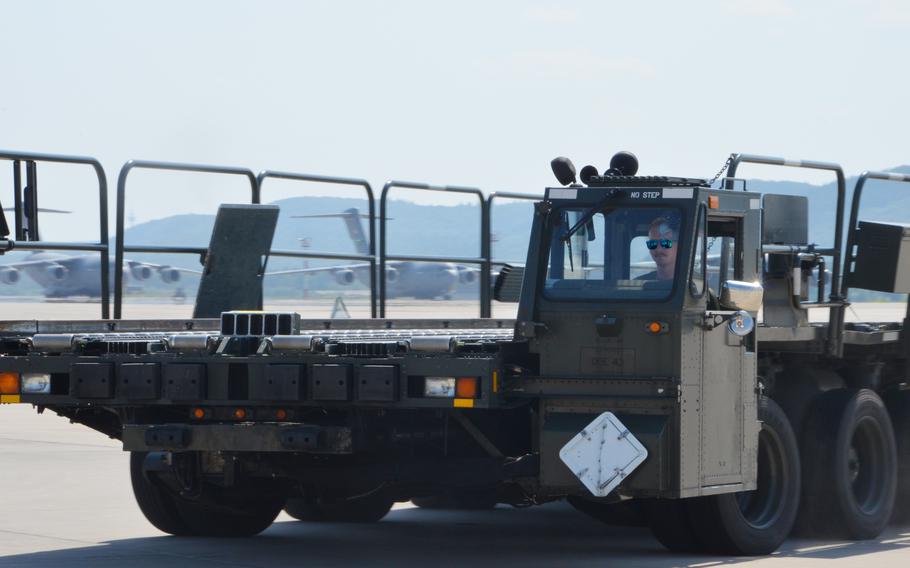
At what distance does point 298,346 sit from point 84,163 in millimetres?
2780

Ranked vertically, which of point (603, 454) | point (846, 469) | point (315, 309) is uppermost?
point (315, 309)

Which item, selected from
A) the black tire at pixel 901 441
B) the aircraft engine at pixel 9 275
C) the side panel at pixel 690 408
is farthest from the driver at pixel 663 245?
the aircraft engine at pixel 9 275

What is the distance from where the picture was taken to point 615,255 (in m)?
10.0

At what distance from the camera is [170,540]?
1127 centimetres

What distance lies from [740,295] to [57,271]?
5645 mm

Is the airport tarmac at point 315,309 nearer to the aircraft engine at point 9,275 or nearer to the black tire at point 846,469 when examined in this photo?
the aircraft engine at point 9,275

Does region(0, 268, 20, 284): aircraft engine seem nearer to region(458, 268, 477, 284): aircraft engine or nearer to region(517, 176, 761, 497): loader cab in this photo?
region(517, 176, 761, 497): loader cab

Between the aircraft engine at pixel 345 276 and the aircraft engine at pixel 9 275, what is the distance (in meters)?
2.56

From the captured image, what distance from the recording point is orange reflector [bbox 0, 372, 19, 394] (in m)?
10.1

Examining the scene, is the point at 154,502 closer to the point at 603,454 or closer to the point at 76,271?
the point at 76,271

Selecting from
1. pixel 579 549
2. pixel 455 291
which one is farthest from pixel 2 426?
pixel 579 549

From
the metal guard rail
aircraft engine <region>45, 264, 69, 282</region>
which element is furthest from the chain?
aircraft engine <region>45, 264, 69, 282</region>

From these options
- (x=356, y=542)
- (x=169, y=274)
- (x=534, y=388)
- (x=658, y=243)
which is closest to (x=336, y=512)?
(x=356, y=542)

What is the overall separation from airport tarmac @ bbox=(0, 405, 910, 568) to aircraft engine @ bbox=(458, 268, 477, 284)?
1904 mm
